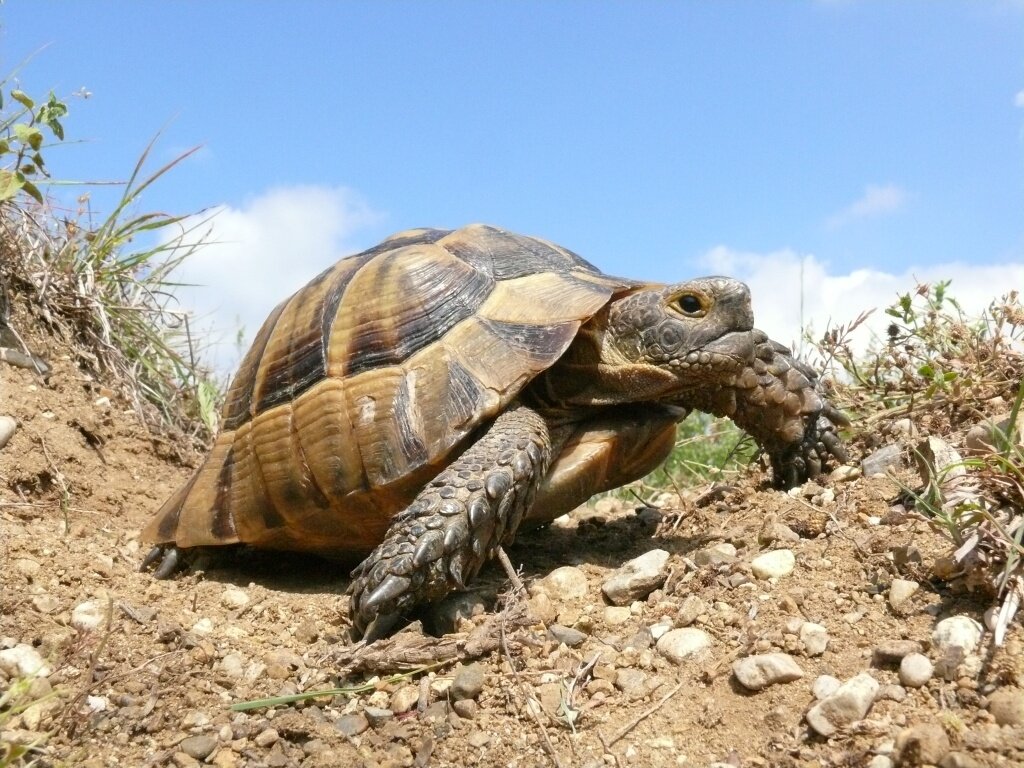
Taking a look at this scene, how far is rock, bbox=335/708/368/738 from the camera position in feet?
7.69

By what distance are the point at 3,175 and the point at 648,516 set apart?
3957 millimetres

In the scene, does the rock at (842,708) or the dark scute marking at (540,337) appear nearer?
the rock at (842,708)

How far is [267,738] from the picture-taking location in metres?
2.30

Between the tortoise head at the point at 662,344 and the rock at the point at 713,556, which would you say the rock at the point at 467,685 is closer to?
the rock at the point at 713,556

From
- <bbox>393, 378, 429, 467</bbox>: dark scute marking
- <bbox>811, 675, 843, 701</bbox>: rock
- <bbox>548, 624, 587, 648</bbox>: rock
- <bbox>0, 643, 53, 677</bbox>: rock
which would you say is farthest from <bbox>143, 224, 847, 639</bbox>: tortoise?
<bbox>811, 675, 843, 701</bbox>: rock

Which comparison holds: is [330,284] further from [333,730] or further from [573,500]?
[333,730]

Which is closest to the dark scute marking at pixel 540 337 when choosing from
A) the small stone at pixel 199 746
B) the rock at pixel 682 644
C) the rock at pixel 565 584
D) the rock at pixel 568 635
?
the rock at pixel 565 584

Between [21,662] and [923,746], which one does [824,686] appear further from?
[21,662]

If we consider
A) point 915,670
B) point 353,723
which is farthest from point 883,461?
point 353,723

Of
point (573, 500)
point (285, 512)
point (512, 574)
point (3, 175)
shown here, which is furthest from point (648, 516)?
point (3, 175)

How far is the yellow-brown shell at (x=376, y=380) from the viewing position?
3213 millimetres

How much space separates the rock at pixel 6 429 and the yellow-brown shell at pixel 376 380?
1.01m

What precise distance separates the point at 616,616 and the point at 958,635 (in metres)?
1.03

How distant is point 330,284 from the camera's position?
3852 mm
